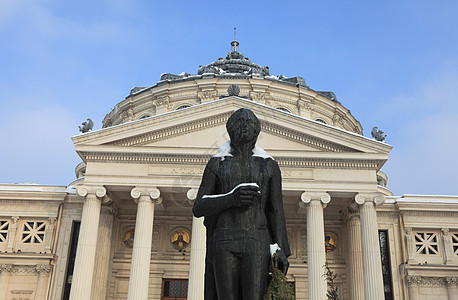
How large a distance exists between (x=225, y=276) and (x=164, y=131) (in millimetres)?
21608

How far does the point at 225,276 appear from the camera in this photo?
5.08 metres

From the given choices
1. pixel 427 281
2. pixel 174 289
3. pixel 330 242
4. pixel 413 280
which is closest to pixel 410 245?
pixel 413 280

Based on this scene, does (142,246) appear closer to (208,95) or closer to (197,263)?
(197,263)

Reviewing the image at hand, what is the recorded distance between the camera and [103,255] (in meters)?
27.5

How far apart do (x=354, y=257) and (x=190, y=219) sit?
9304mm

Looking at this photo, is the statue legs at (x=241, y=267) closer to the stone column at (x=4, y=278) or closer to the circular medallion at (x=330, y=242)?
the circular medallion at (x=330, y=242)

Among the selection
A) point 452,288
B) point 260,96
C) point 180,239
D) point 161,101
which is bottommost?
point 452,288

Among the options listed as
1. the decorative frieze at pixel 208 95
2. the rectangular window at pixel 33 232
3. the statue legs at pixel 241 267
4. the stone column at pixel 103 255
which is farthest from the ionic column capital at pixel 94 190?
the statue legs at pixel 241 267

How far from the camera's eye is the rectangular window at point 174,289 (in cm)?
2841

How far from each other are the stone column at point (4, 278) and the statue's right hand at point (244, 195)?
26.7 metres

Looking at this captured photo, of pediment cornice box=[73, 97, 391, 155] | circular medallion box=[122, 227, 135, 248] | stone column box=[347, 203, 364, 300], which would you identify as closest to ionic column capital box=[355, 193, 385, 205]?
stone column box=[347, 203, 364, 300]

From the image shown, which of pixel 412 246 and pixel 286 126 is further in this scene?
pixel 412 246

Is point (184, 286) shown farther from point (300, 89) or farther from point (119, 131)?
point (300, 89)

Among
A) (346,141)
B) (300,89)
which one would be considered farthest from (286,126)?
(300,89)
